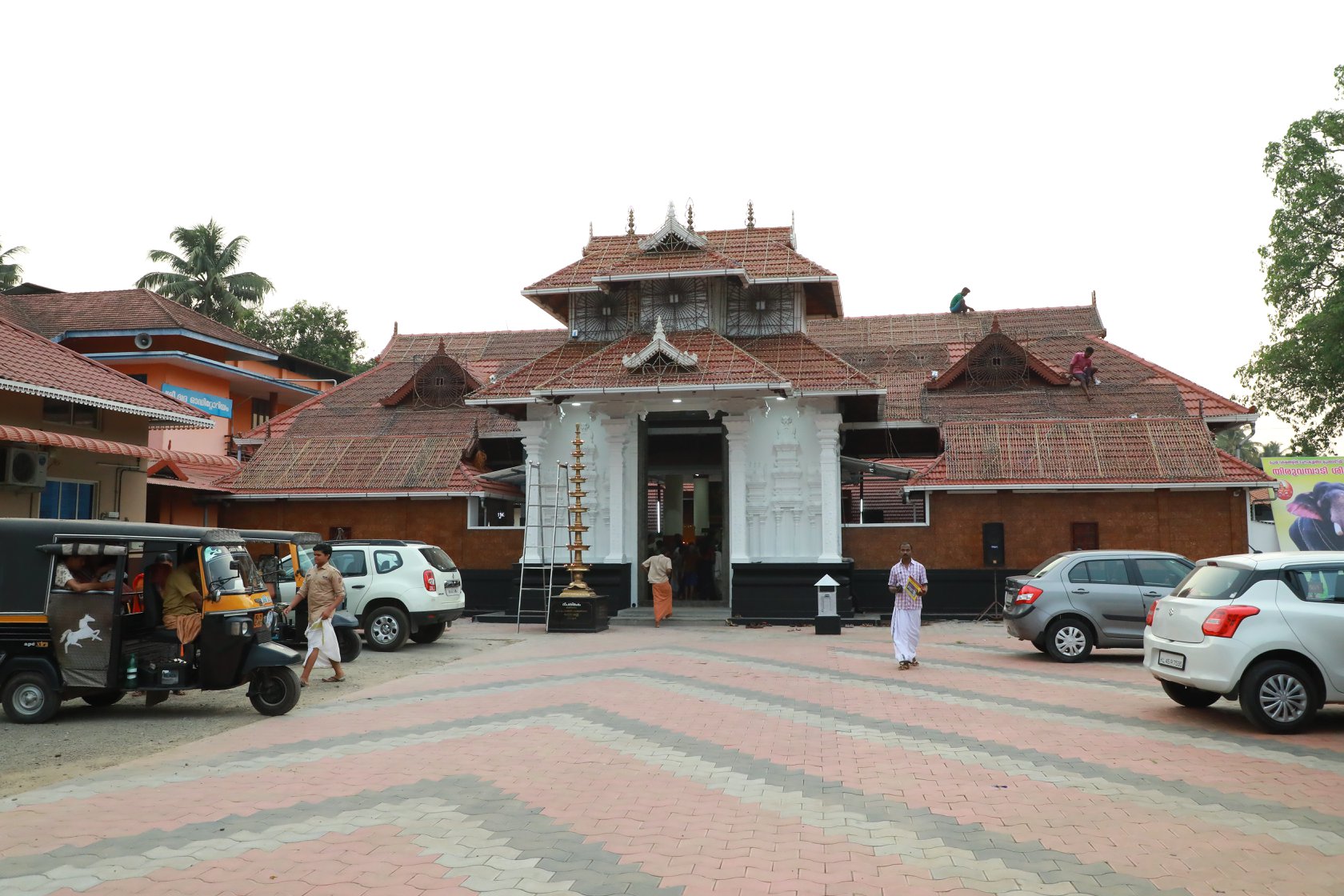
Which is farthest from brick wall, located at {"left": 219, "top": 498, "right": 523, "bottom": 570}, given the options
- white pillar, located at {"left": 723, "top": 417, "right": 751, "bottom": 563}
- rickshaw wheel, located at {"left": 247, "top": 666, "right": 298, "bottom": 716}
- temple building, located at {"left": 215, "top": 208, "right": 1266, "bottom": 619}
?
rickshaw wheel, located at {"left": 247, "top": 666, "right": 298, "bottom": 716}

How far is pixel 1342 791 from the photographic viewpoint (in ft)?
23.7

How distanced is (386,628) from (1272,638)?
12.4 m

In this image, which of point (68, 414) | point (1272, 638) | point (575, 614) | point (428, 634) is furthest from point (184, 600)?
point (1272, 638)

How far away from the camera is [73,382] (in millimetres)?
16797

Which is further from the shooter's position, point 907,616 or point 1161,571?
point 1161,571

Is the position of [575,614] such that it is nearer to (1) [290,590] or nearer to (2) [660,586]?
(2) [660,586]

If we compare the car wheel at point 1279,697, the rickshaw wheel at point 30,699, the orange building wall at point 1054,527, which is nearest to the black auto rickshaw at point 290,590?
the rickshaw wheel at point 30,699

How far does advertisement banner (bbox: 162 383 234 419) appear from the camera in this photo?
104ft

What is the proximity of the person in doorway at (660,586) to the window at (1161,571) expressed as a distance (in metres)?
9.19

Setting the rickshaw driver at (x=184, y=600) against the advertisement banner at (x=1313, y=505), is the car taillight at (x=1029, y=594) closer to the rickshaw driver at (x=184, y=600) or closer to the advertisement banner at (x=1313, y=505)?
the rickshaw driver at (x=184, y=600)

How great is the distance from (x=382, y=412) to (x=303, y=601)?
1416cm

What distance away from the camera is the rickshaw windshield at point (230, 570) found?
416 inches

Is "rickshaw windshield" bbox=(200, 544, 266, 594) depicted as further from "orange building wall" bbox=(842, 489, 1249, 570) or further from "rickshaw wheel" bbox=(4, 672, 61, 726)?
"orange building wall" bbox=(842, 489, 1249, 570)

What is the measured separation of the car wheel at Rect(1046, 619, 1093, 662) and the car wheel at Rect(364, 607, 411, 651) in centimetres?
965
